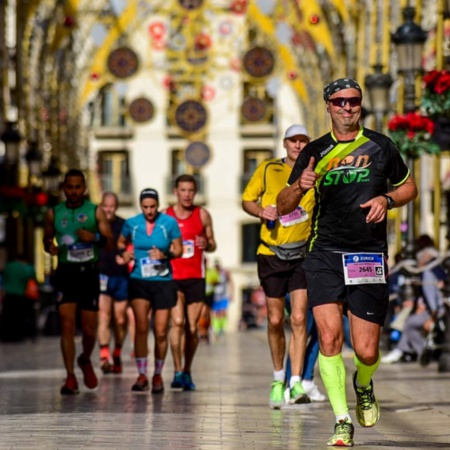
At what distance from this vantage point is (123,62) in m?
44.2

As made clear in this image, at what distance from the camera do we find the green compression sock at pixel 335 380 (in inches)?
404

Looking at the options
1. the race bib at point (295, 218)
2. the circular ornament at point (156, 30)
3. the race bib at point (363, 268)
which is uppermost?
the circular ornament at point (156, 30)

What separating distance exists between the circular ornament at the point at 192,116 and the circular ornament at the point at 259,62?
8.87 feet

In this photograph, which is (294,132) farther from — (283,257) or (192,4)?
(192,4)

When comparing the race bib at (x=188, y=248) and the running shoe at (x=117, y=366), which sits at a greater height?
the race bib at (x=188, y=248)

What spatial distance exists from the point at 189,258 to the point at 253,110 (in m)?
33.1

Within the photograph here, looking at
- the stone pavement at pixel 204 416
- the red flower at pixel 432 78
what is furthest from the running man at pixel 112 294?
the red flower at pixel 432 78

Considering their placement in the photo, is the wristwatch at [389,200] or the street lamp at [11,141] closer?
the wristwatch at [389,200]

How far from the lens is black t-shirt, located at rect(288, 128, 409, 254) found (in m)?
10.3

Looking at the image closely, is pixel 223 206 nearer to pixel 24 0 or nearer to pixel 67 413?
pixel 24 0

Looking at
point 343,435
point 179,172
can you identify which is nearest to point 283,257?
point 343,435

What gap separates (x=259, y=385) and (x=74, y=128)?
45.4 metres

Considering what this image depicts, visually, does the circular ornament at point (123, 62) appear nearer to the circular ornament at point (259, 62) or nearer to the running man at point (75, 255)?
the circular ornament at point (259, 62)

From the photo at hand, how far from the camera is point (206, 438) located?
10.8 m
